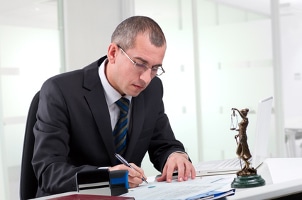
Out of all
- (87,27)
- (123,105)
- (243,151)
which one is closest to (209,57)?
(87,27)

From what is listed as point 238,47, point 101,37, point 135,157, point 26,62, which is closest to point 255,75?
point 238,47

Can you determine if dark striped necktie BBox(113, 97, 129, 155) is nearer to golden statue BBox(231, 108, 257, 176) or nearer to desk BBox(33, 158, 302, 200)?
desk BBox(33, 158, 302, 200)

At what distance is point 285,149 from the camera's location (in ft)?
18.3

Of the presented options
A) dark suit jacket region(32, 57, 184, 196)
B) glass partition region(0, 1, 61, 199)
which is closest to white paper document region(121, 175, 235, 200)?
dark suit jacket region(32, 57, 184, 196)

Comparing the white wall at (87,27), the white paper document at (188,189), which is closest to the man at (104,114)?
the white paper document at (188,189)

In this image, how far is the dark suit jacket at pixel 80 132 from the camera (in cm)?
181

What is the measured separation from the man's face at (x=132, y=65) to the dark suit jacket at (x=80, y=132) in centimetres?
8

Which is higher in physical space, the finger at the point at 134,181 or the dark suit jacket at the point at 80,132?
the dark suit jacket at the point at 80,132

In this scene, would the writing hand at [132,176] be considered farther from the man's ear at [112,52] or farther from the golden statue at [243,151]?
the man's ear at [112,52]

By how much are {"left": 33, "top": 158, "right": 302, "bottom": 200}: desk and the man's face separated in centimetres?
53

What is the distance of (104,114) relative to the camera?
1963 mm

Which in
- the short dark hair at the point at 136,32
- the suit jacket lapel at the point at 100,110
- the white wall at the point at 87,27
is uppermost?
the white wall at the point at 87,27

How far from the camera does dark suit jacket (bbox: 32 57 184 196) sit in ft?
5.92

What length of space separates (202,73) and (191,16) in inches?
23.3
